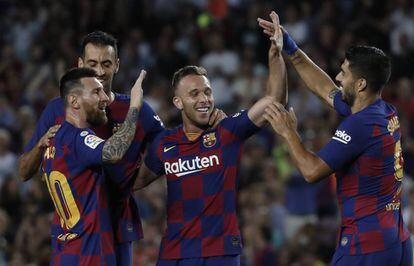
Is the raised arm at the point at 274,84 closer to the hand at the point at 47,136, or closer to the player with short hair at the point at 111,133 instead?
the player with short hair at the point at 111,133

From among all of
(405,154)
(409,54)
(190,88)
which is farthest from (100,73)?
(409,54)

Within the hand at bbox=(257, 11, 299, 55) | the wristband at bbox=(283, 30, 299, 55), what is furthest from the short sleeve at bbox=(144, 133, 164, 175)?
the wristband at bbox=(283, 30, 299, 55)

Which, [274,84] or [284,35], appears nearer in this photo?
[274,84]

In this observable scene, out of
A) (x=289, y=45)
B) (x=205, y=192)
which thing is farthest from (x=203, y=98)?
(x=289, y=45)

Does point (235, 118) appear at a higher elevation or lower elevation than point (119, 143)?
higher

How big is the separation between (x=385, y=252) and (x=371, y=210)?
1.05 feet

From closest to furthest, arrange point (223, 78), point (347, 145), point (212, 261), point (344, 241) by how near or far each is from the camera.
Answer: point (347, 145)
point (344, 241)
point (212, 261)
point (223, 78)

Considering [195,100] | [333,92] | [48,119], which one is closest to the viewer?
[195,100]

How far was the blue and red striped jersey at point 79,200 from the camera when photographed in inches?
285

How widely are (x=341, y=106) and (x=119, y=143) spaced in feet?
6.25

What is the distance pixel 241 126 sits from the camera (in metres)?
7.54

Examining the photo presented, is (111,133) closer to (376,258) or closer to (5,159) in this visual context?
(376,258)

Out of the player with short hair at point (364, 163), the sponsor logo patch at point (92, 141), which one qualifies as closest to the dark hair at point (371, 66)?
the player with short hair at point (364, 163)

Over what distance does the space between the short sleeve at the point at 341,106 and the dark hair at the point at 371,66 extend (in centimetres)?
49
